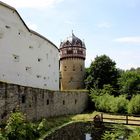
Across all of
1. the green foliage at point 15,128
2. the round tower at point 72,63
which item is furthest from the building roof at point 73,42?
the green foliage at point 15,128

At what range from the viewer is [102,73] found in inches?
1826

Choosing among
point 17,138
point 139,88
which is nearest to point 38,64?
point 139,88

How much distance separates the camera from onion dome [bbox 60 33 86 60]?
161ft

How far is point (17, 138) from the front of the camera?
15.1 metres

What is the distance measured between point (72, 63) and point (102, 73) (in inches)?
207

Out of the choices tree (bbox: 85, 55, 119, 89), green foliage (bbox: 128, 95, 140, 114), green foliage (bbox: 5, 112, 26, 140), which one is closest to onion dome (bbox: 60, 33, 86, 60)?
tree (bbox: 85, 55, 119, 89)

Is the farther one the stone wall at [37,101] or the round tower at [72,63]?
the round tower at [72,63]

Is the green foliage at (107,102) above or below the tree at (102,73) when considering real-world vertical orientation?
below

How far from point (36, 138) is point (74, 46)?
3092cm

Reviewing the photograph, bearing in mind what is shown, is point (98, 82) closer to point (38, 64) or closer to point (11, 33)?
point (38, 64)

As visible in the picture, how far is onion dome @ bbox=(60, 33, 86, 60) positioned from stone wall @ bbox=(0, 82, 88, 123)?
1011 centimetres

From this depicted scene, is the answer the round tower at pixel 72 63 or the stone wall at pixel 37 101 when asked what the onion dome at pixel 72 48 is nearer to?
the round tower at pixel 72 63

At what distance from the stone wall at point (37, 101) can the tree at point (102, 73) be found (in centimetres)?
599

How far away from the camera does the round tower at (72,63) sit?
161 ft
